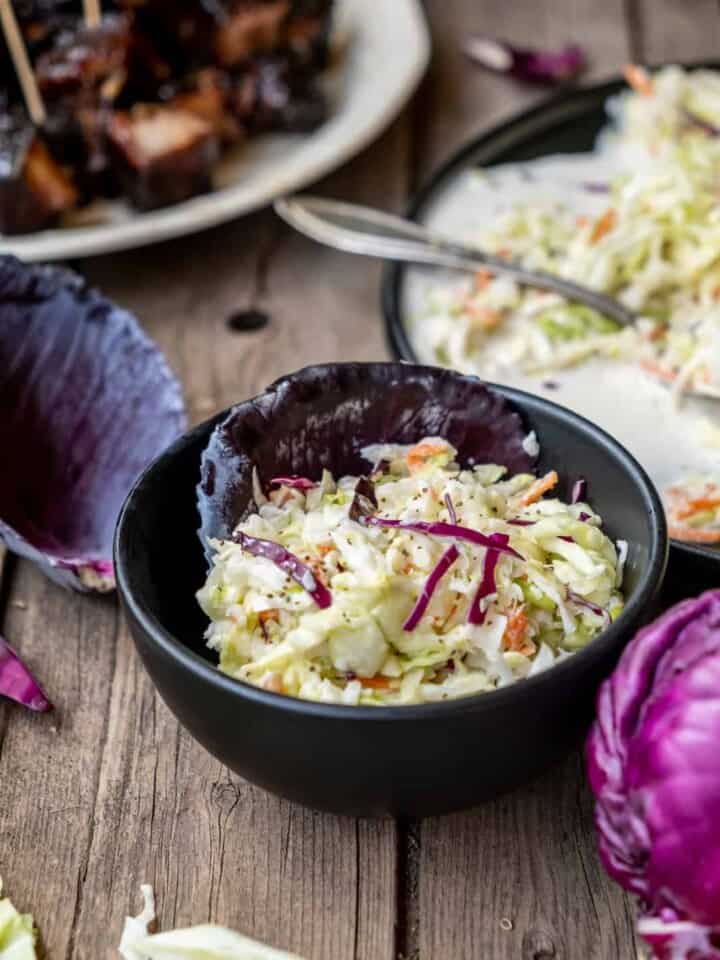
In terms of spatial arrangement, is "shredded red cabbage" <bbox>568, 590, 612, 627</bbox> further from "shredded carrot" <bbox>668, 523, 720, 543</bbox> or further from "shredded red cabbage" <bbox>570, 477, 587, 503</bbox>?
"shredded carrot" <bbox>668, 523, 720, 543</bbox>

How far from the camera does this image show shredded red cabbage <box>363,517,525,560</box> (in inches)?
62.4

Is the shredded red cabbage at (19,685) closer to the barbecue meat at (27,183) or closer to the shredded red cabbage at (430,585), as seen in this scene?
the shredded red cabbage at (430,585)

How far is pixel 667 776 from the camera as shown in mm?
1370

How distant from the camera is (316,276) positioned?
294 cm

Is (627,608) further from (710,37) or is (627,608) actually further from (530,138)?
(710,37)

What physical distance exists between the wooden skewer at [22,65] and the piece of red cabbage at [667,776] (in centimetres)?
194

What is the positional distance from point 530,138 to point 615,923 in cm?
194

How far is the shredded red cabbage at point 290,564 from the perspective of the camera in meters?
1.55

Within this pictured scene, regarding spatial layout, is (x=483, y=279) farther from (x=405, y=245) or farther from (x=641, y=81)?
(x=641, y=81)

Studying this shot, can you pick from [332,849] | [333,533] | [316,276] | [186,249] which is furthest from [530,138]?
[332,849]

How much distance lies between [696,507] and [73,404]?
1.09m

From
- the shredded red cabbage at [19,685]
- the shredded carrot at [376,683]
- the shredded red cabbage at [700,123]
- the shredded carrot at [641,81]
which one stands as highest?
the shredded carrot at [376,683]

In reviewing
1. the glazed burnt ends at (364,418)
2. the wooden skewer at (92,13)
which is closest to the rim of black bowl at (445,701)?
the glazed burnt ends at (364,418)

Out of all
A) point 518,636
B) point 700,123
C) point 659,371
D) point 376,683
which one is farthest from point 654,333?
point 376,683
